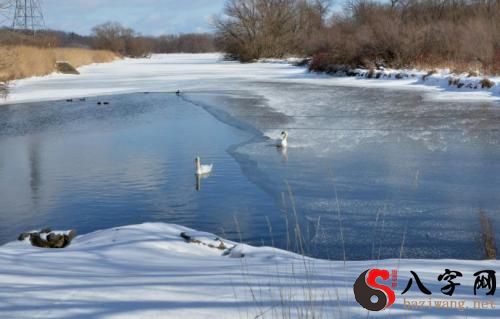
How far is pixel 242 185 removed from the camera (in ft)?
27.9

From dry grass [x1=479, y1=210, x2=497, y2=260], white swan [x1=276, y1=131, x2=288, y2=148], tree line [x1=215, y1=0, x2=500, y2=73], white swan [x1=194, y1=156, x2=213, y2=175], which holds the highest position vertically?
tree line [x1=215, y1=0, x2=500, y2=73]

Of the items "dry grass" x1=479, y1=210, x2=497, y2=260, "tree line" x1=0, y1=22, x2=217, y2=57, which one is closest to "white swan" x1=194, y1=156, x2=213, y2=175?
"dry grass" x1=479, y1=210, x2=497, y2=260

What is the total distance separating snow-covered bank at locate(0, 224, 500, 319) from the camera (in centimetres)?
303

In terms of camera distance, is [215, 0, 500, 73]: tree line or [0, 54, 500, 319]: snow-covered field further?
[215, 0, 500, 73]: tree line

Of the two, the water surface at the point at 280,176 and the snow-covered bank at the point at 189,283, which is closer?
the snow-covered bank at the point at 189,283

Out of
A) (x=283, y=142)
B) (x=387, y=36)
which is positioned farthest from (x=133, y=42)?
(x=283, y=142)

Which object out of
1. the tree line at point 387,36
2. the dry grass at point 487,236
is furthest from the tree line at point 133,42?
the dry grass at point 487,236

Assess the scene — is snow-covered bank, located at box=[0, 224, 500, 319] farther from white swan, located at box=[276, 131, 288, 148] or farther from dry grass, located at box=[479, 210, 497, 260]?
white swan, located at box=[276, 131, 288, 148]

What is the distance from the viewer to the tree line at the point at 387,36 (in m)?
28.1

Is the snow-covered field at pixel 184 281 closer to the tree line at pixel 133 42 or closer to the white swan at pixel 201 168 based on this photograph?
the white swan at pixel 201 168

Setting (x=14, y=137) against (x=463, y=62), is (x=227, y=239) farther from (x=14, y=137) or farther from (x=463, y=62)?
(x=463, y=62)

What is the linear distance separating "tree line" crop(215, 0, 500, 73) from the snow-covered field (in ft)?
72.9

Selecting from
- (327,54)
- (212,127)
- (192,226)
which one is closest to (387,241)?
(192,226)

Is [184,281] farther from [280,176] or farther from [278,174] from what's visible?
[278,174]
